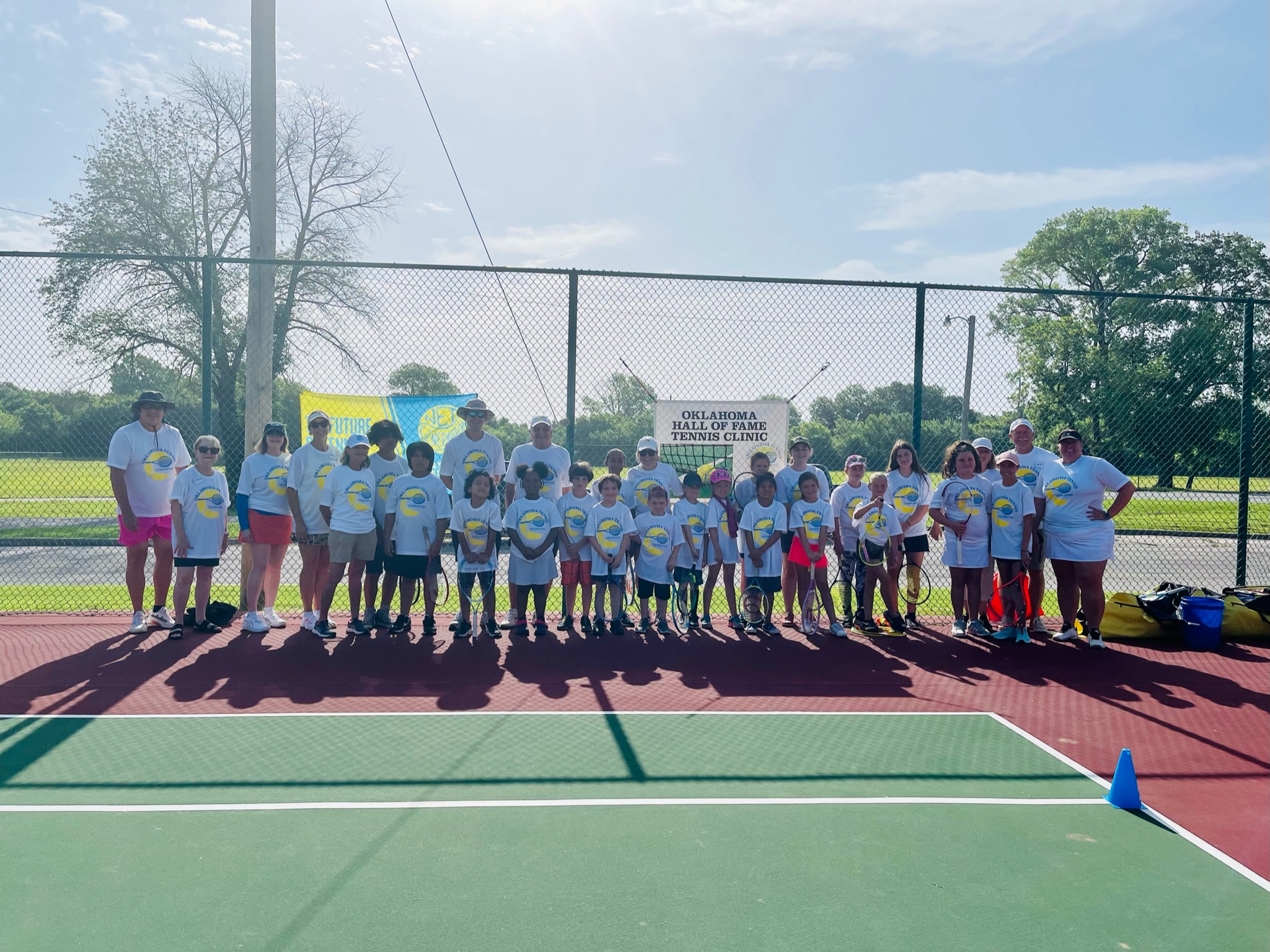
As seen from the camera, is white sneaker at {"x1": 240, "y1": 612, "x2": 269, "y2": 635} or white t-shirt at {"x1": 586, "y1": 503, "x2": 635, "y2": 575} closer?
white sneaker at {"x1": 240, "y1": 612, "x2": 269, "y2": 635}

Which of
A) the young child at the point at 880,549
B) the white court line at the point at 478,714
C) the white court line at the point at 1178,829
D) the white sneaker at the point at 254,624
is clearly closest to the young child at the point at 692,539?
the young child at the point at 880,549

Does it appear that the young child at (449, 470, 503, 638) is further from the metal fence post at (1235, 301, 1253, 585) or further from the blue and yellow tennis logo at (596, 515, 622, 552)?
the metal fence post at (1235, 301, 1253, 585)

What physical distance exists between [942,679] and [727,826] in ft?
11.4

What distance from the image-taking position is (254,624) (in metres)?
7.66

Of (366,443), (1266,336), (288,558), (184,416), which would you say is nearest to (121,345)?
(184,416)

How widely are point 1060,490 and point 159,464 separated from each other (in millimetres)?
8165

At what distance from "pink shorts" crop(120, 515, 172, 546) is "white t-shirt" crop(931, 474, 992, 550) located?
725 centimetres

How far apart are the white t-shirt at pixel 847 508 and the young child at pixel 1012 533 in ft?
3.96

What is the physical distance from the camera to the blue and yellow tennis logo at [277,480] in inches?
301

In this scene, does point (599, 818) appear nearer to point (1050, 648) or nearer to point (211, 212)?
point (1050, 648)

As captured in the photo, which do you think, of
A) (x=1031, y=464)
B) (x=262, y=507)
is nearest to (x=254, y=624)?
(x=262, y=507)

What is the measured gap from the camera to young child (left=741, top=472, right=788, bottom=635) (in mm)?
7977

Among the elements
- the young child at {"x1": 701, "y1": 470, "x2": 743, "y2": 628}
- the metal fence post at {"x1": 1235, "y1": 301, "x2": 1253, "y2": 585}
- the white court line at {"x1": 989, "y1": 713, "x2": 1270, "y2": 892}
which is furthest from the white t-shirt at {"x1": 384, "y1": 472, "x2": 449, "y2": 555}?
the metal fence post at {"x1": 1235, "y1": 301, "x2": 1253, "y2": 585}

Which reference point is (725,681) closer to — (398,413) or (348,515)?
(348,515)
